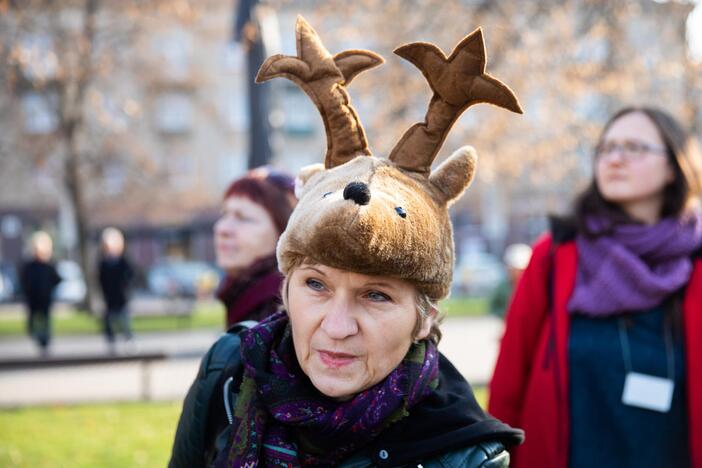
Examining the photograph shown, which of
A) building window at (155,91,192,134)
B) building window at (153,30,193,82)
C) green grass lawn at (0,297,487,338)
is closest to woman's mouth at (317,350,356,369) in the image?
green grass lawn at (0,297,487,338)

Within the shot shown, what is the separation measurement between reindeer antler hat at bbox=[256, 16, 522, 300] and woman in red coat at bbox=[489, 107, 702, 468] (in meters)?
1.19

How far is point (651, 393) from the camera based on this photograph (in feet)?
9.38

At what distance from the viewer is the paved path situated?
8961 millimetres

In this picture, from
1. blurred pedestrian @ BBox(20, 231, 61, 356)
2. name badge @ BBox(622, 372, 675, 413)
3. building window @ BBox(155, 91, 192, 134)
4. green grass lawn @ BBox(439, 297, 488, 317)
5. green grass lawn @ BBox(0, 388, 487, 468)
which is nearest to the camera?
name badge @ BBox(622, 372, 675, 413)

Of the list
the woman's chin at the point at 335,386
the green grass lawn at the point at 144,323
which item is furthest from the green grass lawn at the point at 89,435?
the green grass lawn at the point at 144,323

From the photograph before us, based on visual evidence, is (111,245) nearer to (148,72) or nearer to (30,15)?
(30,15)

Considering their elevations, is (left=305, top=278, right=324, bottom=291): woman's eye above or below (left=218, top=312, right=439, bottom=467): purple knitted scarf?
above

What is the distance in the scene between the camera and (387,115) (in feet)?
37.8

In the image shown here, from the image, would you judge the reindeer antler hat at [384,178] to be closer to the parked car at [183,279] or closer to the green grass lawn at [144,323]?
the green grass lawn at [144,323]

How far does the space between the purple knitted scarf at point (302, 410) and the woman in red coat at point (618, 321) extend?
1134mm

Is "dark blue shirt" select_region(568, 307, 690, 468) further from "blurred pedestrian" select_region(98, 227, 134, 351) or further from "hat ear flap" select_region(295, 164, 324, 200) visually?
"blurred pedestrian" select_region(98, 227, 134, 351)

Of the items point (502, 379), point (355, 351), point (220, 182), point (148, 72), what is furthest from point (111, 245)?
point (220, 182)

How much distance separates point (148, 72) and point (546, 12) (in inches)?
508

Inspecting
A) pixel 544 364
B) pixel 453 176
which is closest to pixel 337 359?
pixel 453 176
